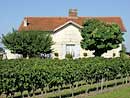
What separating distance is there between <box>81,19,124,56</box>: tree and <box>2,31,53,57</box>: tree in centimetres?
449

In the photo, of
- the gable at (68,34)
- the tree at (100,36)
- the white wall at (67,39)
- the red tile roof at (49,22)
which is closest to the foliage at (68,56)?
the tree at (100,36)

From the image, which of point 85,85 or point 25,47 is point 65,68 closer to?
point 85,85

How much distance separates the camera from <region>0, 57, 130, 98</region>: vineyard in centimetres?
2117

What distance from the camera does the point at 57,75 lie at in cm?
2450

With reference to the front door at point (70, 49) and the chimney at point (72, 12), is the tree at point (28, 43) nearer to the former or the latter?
the front door at point (70, 49)

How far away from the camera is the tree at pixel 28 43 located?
181 feet

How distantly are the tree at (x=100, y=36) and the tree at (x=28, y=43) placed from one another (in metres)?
4.49

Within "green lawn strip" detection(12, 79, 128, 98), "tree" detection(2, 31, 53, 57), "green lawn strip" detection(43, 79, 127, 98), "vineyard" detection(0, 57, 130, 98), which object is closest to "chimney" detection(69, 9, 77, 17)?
"tree" detection(2, 31, 53, 57)

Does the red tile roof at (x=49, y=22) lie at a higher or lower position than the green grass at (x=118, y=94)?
higher

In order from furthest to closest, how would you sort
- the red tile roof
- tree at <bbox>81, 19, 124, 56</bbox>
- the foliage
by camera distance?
the red tile roof < the foliage < tree at <bbox>81, 19, 124, 56</bbox>

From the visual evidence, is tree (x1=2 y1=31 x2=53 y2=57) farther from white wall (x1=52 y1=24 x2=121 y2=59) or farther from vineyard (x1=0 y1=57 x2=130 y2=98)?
vineyard (x1=0 y1=57 x2=130 y2=98)

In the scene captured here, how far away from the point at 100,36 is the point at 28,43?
27.7ft

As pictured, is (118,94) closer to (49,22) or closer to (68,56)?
(68,56)

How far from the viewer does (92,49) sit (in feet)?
185
